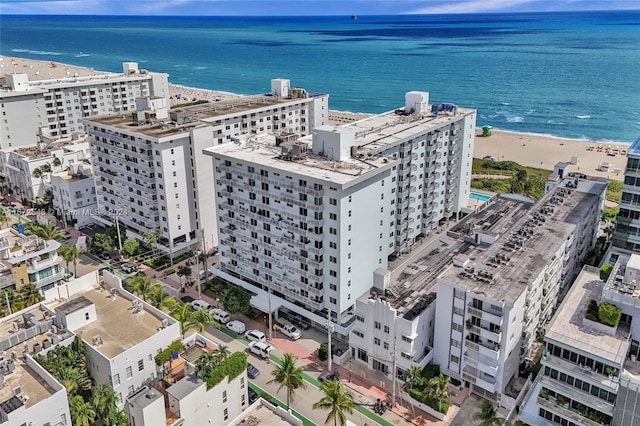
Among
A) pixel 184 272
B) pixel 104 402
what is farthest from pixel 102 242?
pixel 104 402

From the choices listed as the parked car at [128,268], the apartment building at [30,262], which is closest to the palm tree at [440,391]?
the apartment building at [30,262]

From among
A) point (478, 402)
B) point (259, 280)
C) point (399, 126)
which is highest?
point (399, 126)

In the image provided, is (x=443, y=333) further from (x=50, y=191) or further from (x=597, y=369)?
(x=50, y=191)

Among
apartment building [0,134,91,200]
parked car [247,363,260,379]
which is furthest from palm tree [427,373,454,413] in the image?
apartment building [0,134,91,200]

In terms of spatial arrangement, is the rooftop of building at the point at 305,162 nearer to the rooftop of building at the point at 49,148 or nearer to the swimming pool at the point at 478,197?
the swimming pool at the point at 478,197

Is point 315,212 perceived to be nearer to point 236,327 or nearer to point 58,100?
point 236,327

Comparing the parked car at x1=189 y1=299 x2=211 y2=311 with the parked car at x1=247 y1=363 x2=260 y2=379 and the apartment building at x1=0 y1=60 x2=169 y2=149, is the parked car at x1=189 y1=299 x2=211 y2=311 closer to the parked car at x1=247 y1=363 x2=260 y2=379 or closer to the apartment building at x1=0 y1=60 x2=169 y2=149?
the parked car at x1=247 y1=363 x2=260 y2=379

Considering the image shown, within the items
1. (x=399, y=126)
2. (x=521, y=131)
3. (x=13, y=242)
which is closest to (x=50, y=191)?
(x=13, y=242)

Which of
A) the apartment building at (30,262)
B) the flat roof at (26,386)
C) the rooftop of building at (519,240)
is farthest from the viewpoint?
the apartment building at (30,262)
